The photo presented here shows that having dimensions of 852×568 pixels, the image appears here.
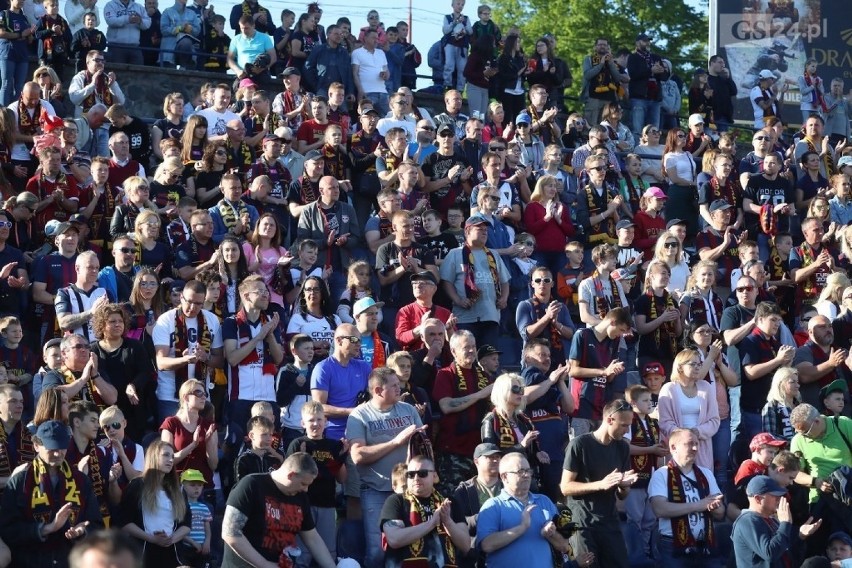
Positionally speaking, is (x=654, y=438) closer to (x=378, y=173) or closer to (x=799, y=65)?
(x=378, y=173)

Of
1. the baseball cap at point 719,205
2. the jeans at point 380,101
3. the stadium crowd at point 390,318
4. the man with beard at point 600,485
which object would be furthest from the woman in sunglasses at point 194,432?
the jeans at point 380,101

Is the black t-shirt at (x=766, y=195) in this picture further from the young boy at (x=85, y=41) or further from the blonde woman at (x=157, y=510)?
the blonde woman at (x=157, y=510)

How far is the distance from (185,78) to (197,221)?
678 cm

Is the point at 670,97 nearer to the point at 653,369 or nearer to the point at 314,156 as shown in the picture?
the point at 314,156

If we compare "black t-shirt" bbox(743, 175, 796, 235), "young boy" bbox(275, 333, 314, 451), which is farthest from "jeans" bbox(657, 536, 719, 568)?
"black t-shirt" bbox(743, 175, 796, 235)

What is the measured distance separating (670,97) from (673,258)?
6.84m

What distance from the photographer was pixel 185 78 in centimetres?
1984

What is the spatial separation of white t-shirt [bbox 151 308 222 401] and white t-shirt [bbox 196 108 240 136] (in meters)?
4.21

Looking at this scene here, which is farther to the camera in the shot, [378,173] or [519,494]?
[378,173]

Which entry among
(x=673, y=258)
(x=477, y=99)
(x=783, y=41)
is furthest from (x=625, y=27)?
(x=673, y=258)

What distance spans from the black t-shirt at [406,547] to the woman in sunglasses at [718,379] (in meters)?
3.54

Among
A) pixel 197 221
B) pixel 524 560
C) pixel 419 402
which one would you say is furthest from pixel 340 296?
pixel 524 560

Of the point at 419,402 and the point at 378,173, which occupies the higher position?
the point at 378,173

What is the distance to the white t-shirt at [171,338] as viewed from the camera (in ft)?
38.2
